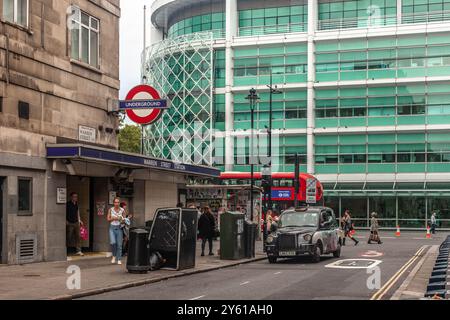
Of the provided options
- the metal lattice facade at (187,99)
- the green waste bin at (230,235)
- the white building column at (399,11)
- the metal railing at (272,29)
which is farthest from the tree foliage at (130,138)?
the green waste bin at (230,235)

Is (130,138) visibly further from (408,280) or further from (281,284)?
(281,284)

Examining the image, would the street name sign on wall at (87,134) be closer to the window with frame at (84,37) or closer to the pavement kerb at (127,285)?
the window with frame at (84,37)

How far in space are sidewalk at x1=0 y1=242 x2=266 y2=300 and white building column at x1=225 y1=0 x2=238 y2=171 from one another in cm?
4292

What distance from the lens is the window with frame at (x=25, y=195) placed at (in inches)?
787

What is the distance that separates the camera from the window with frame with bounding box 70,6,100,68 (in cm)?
2331

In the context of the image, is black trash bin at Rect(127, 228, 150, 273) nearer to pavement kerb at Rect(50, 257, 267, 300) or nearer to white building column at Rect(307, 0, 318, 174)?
pavement kerb at Rect(50, 257, 267, 300)

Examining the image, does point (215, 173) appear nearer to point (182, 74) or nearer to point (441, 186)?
point (441, 186)

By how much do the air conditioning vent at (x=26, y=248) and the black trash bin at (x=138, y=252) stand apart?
3.69 meters

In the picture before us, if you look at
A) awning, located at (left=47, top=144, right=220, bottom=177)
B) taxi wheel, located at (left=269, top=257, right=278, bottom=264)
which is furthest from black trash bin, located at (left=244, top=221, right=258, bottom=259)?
awning, located at (left=47, top=144, right=220, bottom=177)

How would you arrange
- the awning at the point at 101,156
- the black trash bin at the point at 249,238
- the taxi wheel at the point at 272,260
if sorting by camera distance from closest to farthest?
the awning at the point at 101,156, the taxi wheel at the point at 272,260, the black trash bin at the point at 249,238

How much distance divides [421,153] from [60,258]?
1762 inches

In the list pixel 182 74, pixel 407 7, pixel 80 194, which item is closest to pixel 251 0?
pixel 182 74

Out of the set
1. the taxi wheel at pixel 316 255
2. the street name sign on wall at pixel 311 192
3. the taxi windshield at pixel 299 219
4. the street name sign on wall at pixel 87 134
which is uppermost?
the street name sign on wall at pixel 87 134

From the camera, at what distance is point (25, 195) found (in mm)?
20250
